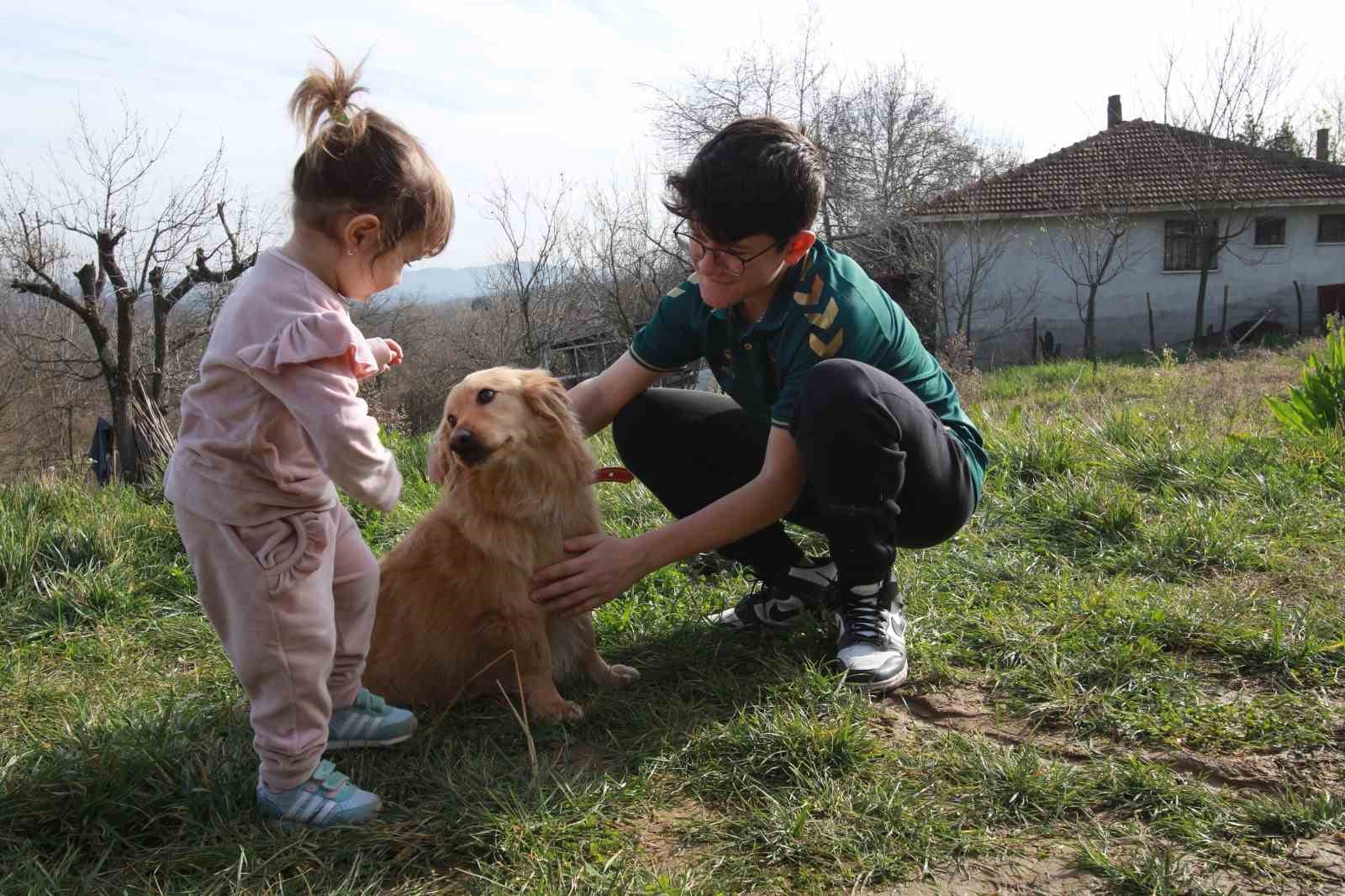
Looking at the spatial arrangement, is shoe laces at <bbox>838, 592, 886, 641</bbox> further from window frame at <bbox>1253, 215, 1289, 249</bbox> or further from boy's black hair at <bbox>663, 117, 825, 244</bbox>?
window frame at <bbox>1253, 215, 1289, 249</bbox>

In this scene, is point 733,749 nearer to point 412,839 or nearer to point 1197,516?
point 412,839

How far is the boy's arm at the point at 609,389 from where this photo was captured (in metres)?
3.15

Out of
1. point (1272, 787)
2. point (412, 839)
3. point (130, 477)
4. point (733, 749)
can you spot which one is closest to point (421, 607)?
point (412, 839)

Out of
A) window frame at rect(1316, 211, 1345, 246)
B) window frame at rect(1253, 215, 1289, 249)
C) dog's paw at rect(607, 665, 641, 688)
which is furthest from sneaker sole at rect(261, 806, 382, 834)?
window frame at rect(1316, 211, 1345, 246)

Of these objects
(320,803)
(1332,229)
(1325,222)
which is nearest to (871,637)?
(320,803)

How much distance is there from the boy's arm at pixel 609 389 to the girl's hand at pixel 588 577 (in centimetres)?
71

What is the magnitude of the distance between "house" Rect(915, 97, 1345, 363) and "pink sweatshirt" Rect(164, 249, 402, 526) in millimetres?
23970

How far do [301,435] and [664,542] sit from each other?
102 centimetres

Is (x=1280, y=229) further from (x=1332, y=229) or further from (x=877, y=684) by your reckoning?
(x=877, y=684)

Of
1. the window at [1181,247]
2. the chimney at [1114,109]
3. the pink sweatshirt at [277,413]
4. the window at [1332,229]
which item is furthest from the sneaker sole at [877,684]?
the chimney at [1114,109]

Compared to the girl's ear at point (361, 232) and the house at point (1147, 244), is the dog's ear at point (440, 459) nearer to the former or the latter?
the girl's ear at point (361, 232)

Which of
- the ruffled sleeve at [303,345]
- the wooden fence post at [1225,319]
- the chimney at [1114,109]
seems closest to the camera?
the ruffled sleeve at [303,345]

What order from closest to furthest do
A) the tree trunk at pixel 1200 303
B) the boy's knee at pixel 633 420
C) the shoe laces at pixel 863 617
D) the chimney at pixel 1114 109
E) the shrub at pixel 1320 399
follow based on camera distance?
the shoe laces at pixel 863 617, the boy's knee at pixel 633 420, the shrub at pixel 1320 399, the tree trunk at pixel 1200 303, the chimney at pixel 1114 109

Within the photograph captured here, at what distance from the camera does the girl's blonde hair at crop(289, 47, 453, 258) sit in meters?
2.01
